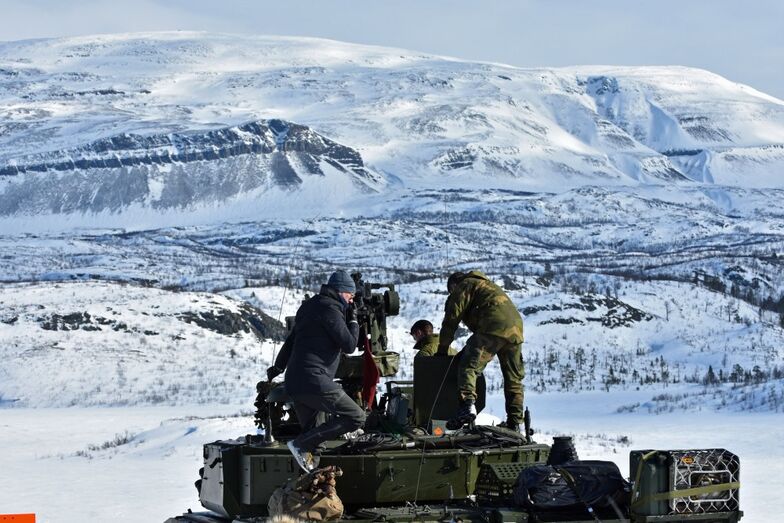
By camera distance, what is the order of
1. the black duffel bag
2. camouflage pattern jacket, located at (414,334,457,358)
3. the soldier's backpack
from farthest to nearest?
1. camouflage pattern jacket, located at (414,334,457,358)
2. the black duffel bag
3. the soldier's backpack

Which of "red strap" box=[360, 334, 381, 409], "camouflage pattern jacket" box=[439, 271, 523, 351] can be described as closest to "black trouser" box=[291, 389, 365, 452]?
"camouflage pattern jacket" box=[439, 271, 523, 351]

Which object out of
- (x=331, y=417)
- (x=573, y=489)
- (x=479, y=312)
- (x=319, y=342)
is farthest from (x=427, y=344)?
(x=573, y=489)

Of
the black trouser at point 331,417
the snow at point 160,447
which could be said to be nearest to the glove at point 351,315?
the black trouser at point 331,417

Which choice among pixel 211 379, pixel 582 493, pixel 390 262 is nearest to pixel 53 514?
pixel 582 493

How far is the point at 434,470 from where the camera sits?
10.4m

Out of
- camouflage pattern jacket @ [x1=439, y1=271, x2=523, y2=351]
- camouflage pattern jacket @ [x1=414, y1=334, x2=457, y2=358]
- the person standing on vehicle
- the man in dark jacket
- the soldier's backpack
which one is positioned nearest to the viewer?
the soldier's backpack

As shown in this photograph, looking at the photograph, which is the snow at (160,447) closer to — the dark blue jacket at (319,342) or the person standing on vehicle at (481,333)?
the person standing on vehicle at (481,333)

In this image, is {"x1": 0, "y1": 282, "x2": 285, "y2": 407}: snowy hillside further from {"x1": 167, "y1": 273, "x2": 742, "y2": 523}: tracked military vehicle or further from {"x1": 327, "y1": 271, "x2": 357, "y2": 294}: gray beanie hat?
{"x1": 327, "y1": 271, "x2": 357, "y2": 294}: gray beanie hat

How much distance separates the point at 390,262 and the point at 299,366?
496ft

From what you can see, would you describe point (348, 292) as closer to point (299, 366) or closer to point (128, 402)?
point (299, 366)

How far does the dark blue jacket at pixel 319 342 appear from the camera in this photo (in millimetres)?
10406

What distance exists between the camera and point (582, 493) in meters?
9.54

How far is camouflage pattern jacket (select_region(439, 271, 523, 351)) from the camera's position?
442 inches

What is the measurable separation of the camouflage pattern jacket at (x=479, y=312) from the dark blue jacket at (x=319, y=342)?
106 centimetres
